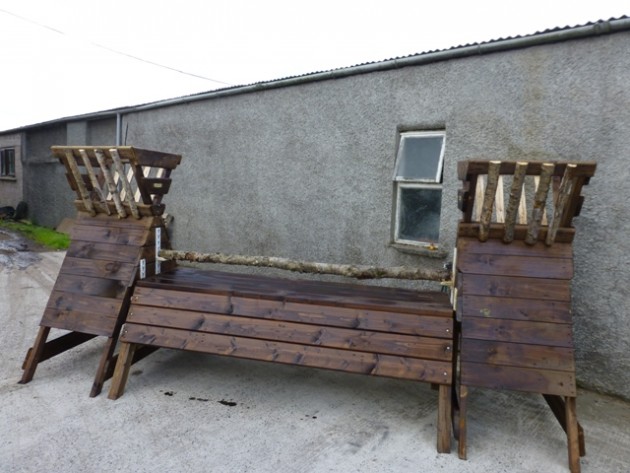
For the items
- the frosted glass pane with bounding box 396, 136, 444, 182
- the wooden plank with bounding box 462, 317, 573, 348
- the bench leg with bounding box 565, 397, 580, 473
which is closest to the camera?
the bench leg with bounding box 565, 397, 580, 473

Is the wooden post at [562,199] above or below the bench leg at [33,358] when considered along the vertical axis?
above

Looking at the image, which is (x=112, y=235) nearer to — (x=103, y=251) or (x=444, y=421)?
(x=103, y=251)

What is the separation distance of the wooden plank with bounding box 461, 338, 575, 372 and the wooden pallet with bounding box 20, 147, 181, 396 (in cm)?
291

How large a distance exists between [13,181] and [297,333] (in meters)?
16.1

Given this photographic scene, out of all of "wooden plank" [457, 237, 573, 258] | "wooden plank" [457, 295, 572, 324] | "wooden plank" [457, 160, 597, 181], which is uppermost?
"wooden plank" [457, 160, 597, 181]

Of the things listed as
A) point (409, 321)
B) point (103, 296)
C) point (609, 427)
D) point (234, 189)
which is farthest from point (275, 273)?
point (609, 427)

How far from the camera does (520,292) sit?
10.2 feet

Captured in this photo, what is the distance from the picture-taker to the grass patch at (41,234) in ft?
34.8

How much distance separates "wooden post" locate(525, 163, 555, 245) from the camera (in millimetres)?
2928

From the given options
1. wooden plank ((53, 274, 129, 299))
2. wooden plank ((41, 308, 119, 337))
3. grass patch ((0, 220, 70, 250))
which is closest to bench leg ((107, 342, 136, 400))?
wooden plank ((41, 308, 119, 337))

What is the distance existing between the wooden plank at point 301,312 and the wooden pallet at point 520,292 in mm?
276

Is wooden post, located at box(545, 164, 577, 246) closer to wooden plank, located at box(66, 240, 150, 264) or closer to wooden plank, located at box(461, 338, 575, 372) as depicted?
wooden plank, located at box(461, 338, 575, 372)

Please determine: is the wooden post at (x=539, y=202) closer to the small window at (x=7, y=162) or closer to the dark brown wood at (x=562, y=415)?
the dark brown wood at (x=562, y=415)

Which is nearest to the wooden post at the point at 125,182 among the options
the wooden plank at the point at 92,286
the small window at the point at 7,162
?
the wooden plank at the point at 92,286
